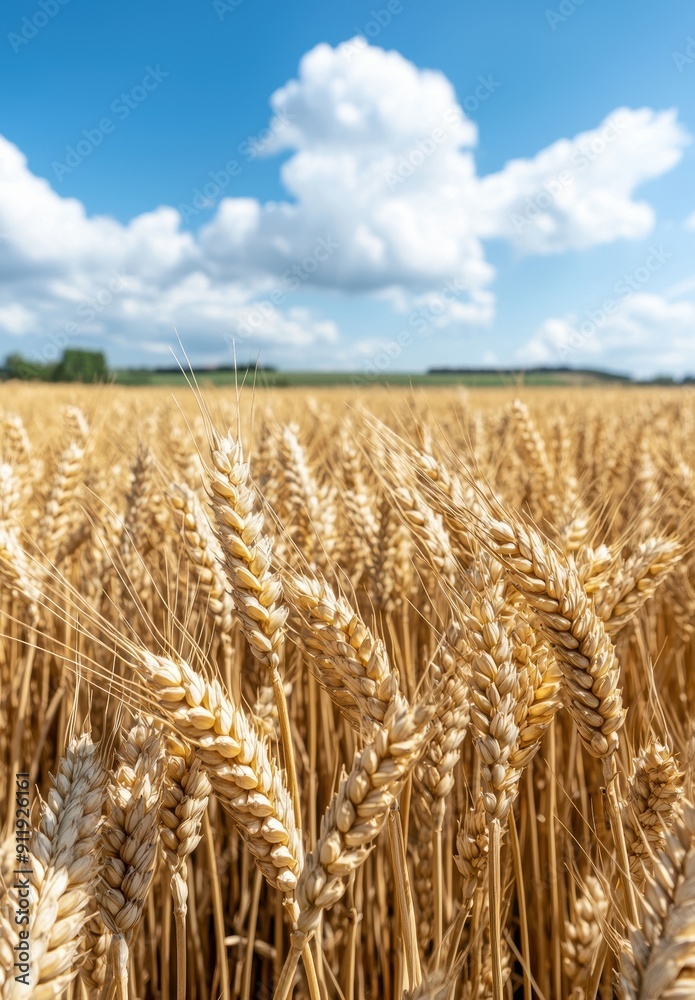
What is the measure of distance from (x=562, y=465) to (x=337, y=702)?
219 cm

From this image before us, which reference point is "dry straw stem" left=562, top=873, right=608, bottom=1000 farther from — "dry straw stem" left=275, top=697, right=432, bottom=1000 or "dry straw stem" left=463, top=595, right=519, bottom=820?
"dry straw stem" left=275, top=697, right=432, bottom=1000

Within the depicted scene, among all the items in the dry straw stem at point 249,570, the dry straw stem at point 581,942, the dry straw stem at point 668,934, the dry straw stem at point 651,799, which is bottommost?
A: the dry straw stem at point 581,942

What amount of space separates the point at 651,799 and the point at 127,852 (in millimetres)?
872

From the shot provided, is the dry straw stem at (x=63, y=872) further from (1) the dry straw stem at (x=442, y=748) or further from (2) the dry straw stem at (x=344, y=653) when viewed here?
(1) the dry straw stem at (x=442, y=748)

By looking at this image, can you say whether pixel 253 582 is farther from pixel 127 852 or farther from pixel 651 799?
pixel 651 799

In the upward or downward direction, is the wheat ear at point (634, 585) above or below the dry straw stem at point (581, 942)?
above

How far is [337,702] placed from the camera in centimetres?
105

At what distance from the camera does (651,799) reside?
3.53ft

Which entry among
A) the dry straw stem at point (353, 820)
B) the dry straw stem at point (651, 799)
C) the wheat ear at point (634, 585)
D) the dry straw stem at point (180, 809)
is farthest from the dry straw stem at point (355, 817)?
the wheat ear at point (634, 585)

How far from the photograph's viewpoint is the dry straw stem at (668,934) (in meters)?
0.62

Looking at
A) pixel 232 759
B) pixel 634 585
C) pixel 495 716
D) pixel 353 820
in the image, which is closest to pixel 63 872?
pixel 232 759

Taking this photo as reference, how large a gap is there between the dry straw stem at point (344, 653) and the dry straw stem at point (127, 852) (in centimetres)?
28

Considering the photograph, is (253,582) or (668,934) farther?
(253,582)

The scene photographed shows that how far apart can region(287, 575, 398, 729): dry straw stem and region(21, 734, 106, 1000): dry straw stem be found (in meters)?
0.37
